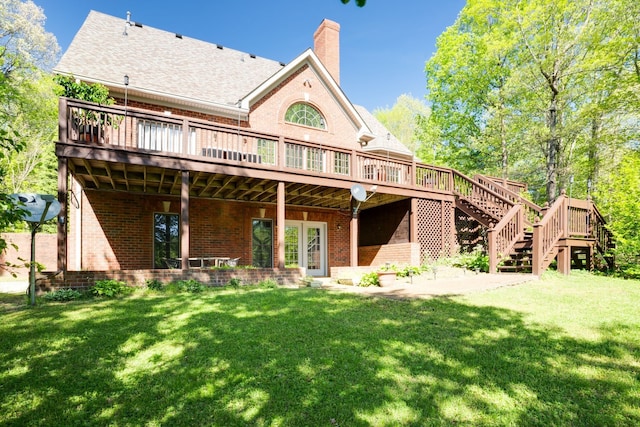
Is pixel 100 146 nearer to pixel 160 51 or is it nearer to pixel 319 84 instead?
pixel 160 51

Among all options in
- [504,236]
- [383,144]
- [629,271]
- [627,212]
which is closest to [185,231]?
[504,236]

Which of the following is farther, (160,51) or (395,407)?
(160,51)

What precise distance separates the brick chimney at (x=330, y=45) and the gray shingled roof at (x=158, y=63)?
2780 mm

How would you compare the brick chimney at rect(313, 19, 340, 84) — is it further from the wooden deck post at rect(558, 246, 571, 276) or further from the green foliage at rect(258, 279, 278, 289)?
the wooden deck post at rect(558, 246, 571, 276)

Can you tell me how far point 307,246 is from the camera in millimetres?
14555

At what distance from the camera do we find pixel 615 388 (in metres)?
3.28

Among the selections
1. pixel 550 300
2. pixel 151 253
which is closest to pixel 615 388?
pixel 550 300

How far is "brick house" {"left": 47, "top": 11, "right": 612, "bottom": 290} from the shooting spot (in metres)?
9.06

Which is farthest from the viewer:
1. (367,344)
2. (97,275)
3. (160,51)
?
(160,51)

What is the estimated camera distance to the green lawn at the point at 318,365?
2936 mm

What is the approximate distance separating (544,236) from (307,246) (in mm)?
8217

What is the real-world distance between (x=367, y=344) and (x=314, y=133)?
11.6 metres

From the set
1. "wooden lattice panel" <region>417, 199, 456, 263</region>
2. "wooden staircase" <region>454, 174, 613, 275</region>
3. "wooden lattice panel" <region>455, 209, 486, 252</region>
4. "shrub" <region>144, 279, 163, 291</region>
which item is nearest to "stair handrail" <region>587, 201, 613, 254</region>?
"wooden staircase" <region>454, 174, 613, 275</region>

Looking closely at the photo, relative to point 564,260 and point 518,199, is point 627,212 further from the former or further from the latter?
point 518,199
